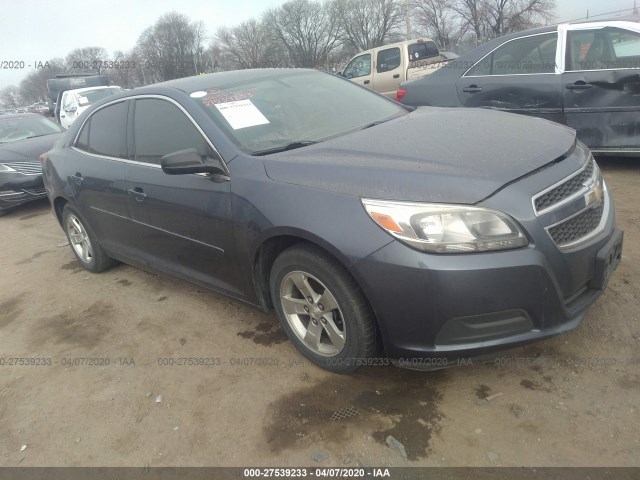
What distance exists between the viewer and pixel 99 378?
9.77 feet

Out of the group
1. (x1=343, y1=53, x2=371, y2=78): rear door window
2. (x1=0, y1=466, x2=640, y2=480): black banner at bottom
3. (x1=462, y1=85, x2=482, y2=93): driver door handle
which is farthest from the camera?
(x1=343, y1=53, x2=371, y2=78): rear door window

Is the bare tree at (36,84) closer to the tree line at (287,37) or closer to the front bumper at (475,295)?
the tree line at (287,37)

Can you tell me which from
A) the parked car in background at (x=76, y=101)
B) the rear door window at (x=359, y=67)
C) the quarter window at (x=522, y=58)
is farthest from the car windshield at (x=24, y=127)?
the rear door window at (x=359, y=67)

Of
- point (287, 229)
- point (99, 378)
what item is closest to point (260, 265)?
point (287, 229)

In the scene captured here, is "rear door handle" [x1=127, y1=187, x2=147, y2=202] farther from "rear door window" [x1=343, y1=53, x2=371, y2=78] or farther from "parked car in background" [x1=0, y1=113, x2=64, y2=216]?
"rear door window" [x1=343, y1=53, x2=371, y2=78]

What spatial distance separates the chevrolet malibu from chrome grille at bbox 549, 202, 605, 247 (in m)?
0.01

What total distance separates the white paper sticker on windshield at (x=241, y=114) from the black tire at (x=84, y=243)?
Result: 2.04m

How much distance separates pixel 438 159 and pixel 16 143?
311 inches

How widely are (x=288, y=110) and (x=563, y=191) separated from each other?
1725mm

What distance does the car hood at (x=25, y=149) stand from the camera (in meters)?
7.41

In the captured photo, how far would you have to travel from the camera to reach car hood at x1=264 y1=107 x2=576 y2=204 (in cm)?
217

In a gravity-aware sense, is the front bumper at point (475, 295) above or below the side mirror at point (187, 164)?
below

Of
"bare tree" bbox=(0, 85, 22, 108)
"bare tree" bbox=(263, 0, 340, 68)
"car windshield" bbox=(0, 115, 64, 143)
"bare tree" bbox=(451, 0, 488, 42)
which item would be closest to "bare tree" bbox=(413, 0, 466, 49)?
"bare tree" bbox=(451, 0, 488, 42)

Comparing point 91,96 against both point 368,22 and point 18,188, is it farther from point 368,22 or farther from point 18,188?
point 368,22
